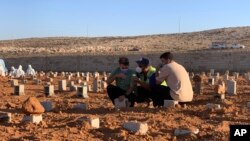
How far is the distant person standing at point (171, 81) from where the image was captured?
1007 cm

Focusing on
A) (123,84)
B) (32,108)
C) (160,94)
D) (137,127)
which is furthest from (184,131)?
(123,84)

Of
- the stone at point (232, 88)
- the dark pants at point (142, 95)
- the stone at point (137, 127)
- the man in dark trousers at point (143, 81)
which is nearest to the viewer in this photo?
the stone at point (137, 127)

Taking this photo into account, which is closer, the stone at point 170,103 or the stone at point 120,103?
the stone at point 170,103

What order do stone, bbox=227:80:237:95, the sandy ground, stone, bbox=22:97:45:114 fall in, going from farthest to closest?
stone, bbox=227:80:237:95, stone, bbox=22:97:45:114, the sandy ground

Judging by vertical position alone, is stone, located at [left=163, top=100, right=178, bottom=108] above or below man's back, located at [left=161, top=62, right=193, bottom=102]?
below

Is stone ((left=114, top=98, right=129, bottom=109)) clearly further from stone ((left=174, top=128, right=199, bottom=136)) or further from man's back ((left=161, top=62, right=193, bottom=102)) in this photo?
stone ((left=174, top=128, right=199, bottom=136))

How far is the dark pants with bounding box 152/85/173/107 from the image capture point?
404 inches

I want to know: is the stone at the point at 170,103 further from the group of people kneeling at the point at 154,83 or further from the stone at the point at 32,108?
the stone at the point at 32,108

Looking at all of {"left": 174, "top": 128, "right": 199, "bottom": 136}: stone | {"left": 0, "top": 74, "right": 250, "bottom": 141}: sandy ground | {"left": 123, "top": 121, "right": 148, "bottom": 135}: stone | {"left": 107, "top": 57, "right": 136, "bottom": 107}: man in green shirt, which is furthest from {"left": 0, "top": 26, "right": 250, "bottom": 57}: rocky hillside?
{"left": 123, "top": 121, "right": 148, "bottom": 135}: stone

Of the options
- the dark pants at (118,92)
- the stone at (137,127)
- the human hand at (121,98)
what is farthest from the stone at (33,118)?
the dark pants at (118,92)

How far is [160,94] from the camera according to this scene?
33.9 feet

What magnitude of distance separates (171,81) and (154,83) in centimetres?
46

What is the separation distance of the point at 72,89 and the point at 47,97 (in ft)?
6.37

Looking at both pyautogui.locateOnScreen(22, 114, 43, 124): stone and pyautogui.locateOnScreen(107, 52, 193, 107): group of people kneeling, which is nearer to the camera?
pyautogui.locateOnScreen(22, 114, 43, 124): stone
